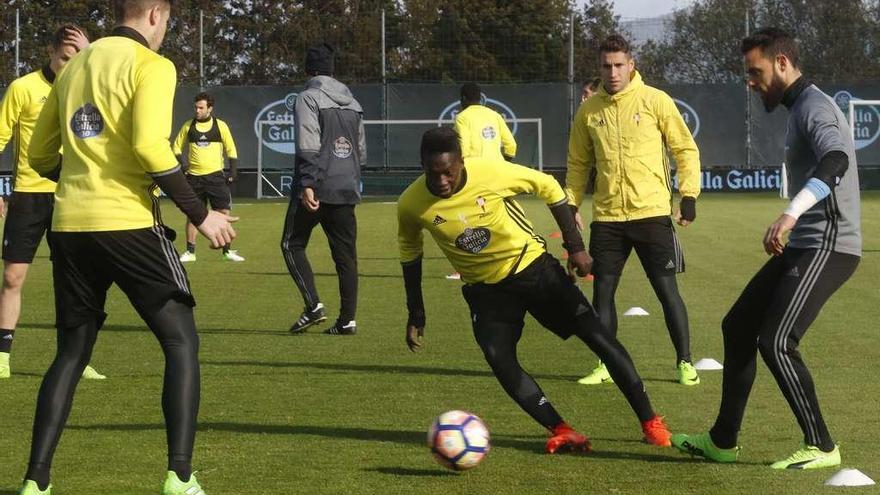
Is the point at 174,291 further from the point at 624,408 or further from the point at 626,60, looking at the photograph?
the point at 626,60

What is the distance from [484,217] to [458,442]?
1169 millimetres

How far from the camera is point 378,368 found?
32.2 feet

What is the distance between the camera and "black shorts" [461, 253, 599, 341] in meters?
7.11

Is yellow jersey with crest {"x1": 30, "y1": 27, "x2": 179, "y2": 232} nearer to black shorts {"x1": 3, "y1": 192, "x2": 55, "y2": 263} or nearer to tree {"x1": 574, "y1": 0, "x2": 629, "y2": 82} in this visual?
black shorts {"x1": 3, "y1": 192, "x2": 55, "y2": 263}

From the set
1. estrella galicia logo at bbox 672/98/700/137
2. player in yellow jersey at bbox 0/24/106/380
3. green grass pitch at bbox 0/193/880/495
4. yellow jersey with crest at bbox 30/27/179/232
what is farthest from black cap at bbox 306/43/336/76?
estrella galicia logo at bbox 672/98/700/137

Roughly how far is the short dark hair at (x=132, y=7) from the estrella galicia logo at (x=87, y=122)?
1.33ft

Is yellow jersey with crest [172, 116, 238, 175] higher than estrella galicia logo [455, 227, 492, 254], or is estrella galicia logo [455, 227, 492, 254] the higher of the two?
estrella galicia logo [455, 227, 492, 254]

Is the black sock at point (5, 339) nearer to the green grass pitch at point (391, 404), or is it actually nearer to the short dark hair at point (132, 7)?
the green grass pitch at point (391, 404)

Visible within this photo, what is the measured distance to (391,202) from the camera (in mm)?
34125

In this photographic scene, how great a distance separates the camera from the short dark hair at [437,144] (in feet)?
22.3

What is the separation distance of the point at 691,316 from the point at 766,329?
19.7 feet

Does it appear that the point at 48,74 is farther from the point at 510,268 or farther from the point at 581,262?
the point at 581,262

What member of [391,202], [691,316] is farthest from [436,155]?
[391,202]

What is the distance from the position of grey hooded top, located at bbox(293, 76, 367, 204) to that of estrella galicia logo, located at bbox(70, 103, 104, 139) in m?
5.71
